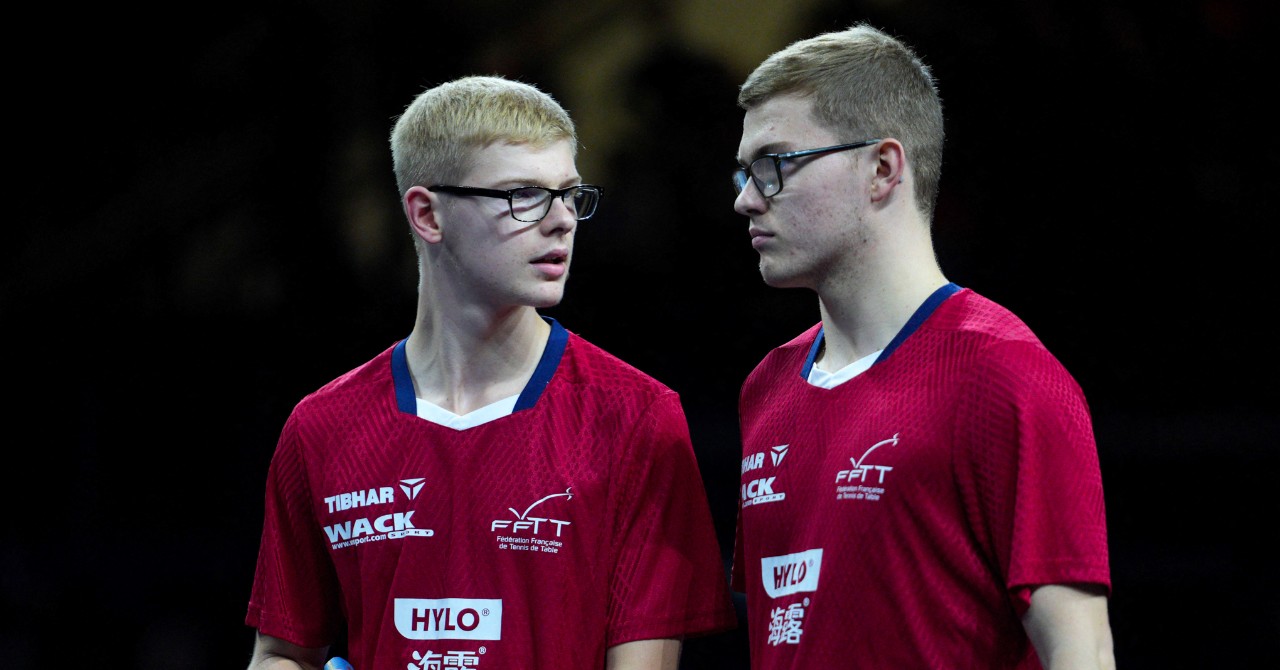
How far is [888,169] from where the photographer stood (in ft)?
8.70

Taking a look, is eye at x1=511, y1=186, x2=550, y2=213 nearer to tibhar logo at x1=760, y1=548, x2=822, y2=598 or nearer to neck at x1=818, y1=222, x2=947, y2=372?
neck at x1=818, y1=222, x2=947, y2=372

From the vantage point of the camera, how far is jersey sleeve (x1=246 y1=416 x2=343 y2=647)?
2996 mm

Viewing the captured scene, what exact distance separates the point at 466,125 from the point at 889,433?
1.16 m

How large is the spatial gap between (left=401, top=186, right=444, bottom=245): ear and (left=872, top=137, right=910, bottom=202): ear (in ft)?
3.16

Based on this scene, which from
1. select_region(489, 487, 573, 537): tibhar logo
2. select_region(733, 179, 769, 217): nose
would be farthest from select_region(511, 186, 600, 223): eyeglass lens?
select_region(489, 487, 573, 537): tibhar logo

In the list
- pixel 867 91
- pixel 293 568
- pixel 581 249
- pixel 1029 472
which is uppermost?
pixel 581 249

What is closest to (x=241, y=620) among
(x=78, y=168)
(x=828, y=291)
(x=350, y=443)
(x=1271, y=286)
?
(x=78, y=168)

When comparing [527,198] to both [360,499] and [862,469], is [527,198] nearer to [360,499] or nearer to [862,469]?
[360,499]

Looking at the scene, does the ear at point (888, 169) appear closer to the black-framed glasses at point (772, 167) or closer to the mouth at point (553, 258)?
the black-framed glasses at point (772, 167)

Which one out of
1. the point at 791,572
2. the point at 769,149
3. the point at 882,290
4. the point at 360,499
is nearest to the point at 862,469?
the point at 791,572

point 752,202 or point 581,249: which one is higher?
point 581,249

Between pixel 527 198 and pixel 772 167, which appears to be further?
pixel 527 198

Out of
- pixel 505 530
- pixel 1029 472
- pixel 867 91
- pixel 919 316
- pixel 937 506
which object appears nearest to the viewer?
pixel 1029 472

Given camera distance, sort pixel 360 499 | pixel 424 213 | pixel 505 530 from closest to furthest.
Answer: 1. pixel 505 530
2. pixel 360 499
3. pixel 424 213
